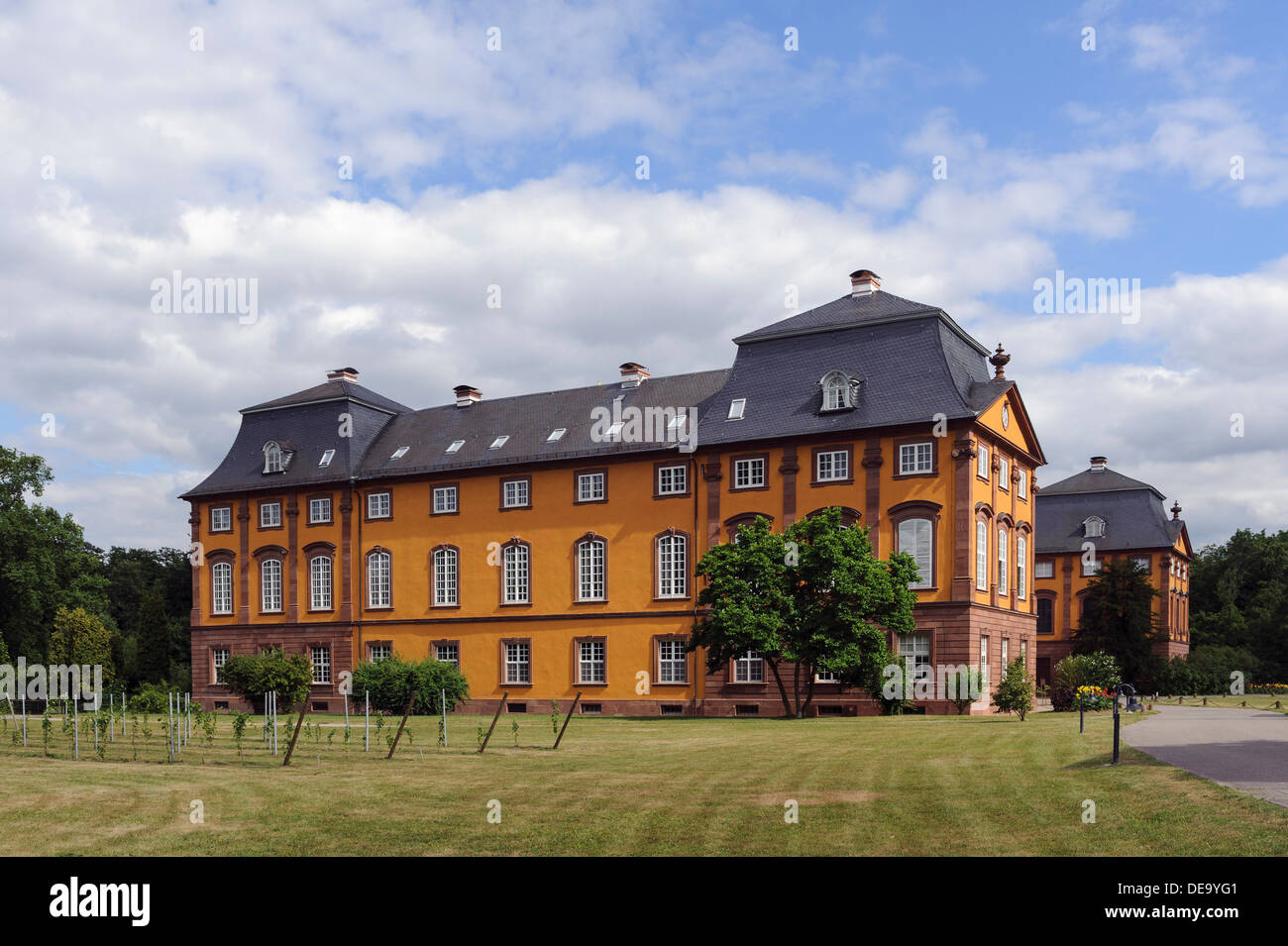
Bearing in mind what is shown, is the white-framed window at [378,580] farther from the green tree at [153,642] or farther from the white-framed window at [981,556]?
the white-framed window at [981,556]

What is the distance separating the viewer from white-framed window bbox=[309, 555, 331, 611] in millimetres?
56562

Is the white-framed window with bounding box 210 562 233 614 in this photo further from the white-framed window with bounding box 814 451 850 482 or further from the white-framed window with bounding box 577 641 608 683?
the white-framed window with bounding box 814 451 850 482

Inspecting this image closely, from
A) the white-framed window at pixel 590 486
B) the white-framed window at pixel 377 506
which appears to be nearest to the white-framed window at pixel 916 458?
the white-framed window at pixel 590 486

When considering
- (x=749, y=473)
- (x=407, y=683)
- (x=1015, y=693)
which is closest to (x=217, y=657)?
(x=407, y=683)

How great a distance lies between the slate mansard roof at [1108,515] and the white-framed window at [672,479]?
42508 millimetres

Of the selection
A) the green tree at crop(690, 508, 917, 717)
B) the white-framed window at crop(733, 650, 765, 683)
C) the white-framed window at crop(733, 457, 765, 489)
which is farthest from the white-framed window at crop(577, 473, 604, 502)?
the green tree at crop(690, 508, 917, 717)

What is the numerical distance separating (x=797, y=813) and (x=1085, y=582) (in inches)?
2834

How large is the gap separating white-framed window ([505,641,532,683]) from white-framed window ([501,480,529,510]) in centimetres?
608

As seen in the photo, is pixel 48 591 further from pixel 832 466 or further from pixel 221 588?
pixel 832 466

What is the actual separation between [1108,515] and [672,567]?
151ft

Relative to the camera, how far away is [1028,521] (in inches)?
2044

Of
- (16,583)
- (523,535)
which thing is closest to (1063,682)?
(523,535)

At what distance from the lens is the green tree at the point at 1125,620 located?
69.4 metres
